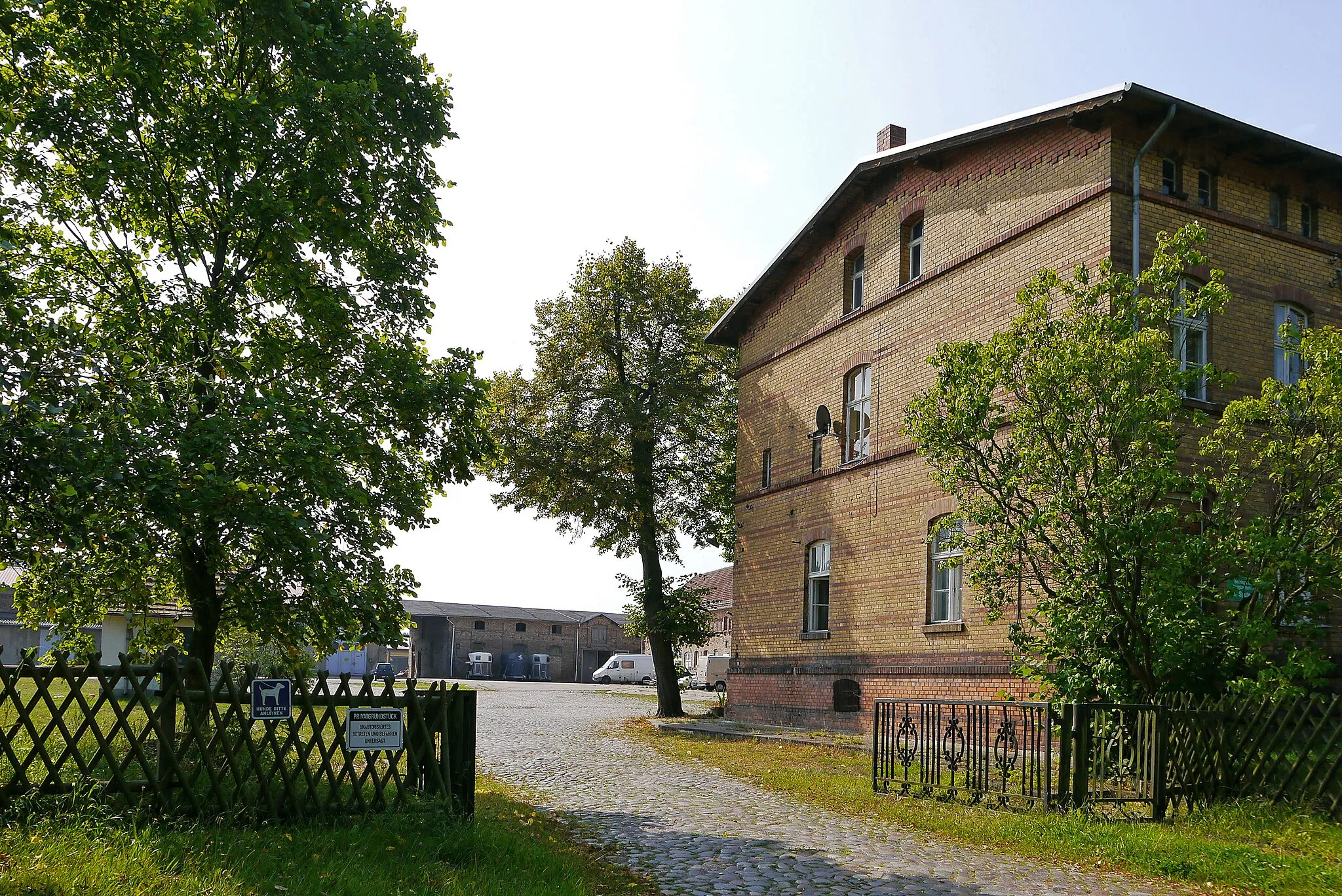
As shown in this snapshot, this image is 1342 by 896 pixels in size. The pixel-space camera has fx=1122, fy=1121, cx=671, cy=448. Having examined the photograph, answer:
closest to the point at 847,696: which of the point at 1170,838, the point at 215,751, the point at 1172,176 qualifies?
the point at 1172,176

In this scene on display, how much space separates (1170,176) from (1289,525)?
6.89 m

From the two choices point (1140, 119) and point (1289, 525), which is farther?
point (1140, 119)

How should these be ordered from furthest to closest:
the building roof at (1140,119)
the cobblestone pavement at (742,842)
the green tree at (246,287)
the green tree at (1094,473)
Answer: the building roof at (1140,119) < the green tree at (1094,473) < the green tree at (246,287) < the cobblestone pavement at (742,842)

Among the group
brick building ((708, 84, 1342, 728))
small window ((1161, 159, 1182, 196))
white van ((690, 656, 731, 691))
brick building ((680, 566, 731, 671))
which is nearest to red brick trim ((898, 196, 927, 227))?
brick building ((708, 84, 1342, 728))

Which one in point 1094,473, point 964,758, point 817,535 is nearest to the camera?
point 1094,473

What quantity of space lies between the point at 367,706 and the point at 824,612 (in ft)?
51.6

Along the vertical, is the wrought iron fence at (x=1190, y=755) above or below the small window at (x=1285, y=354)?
below

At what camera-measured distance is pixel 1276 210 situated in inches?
720

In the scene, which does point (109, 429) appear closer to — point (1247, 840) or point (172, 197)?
Result: point (172, 197)

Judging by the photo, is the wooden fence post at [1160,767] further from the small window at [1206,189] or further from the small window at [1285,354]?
the small window at [1206,189]

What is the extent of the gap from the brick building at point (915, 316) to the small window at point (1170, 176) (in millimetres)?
31

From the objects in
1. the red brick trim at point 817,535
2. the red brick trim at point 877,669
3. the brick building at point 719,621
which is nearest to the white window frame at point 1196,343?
the red brick trim at point 877,669

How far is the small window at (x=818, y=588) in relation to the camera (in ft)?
78.2

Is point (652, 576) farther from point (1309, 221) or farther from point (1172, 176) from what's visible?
point (1309, 221)
